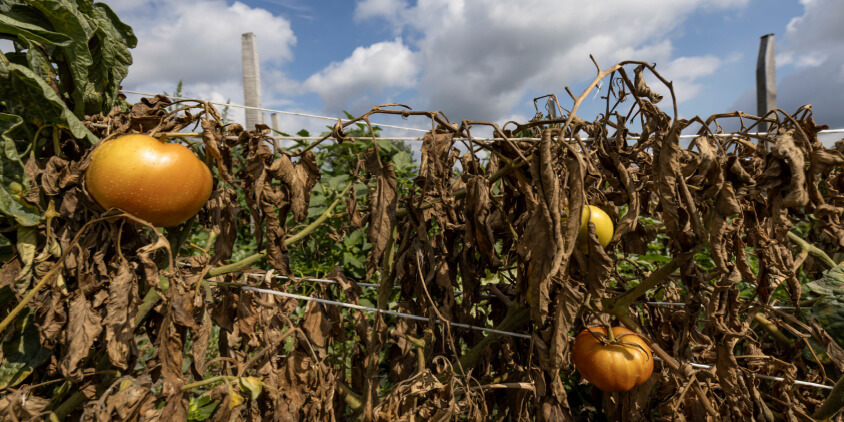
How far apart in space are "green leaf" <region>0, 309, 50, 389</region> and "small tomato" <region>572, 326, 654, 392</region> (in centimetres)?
146

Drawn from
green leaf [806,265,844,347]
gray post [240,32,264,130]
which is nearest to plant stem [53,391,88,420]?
green leaf [806,265,844,347]

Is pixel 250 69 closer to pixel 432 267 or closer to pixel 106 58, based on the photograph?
pixel 106 58

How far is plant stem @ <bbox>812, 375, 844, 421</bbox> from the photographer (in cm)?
125

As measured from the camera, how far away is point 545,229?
3.22 feet

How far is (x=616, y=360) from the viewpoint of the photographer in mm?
1217

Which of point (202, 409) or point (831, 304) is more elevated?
point (831, 304)

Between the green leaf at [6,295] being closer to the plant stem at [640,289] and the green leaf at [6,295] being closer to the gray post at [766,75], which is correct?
the plant stem at [640,289]

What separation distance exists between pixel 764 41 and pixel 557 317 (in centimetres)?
357

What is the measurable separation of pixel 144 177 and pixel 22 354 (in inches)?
25.7

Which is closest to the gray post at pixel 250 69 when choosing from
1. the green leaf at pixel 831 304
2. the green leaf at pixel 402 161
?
the green leaf at pixel 402 161

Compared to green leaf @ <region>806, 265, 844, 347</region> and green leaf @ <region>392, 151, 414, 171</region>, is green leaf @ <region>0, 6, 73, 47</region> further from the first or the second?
green leaf @ <region>806, 265, 844, 347</region>

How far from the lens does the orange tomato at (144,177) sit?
1033 millimetres

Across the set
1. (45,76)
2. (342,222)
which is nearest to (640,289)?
(45,76)

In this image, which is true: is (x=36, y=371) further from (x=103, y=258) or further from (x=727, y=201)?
(x=727, y=201)
